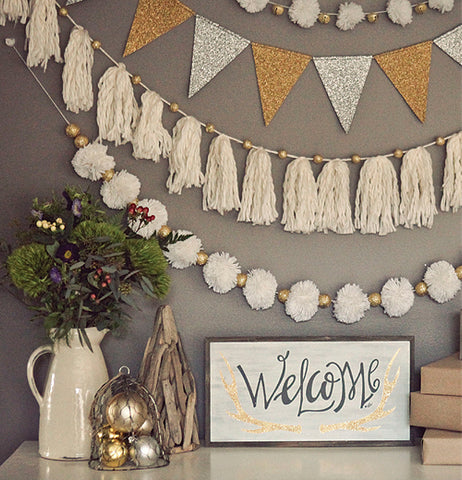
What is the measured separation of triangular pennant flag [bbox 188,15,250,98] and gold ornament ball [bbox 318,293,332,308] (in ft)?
1.69

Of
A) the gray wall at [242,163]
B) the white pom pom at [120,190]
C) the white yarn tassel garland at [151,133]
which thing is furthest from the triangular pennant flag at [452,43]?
the white pom pom at [120,190]

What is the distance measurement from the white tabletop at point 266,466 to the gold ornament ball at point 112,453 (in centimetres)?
2

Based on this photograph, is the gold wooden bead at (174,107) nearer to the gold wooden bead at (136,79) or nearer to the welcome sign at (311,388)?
the gold wooden bead at (136,79)

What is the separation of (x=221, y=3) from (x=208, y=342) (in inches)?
28.6

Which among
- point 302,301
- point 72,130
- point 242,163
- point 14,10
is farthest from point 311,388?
point 14,10

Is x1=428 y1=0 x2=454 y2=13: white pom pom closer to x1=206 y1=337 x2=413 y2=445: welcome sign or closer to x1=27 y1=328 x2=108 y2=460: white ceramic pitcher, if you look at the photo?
x1=206 y1=337 x2=413 y2=445: welcome sign

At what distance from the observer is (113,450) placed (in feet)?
4.37

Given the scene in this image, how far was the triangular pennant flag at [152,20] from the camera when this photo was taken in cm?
158

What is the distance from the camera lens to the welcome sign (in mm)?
1512

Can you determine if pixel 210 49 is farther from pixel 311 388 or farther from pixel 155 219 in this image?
pixel 311 388

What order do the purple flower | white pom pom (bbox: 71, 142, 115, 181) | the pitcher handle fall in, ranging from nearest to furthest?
the purple flower < the pitcher handle < white pom pom (bbox: 71, 142, 115, 181)

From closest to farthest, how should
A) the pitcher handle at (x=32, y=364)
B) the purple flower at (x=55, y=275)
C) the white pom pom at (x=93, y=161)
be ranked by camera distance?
the purple flower at (x=55, y=275) < the pitcher handle at (x=32, y=364) < the white pom pom at (x=93, y=161)

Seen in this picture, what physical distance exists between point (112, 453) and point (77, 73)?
773mm

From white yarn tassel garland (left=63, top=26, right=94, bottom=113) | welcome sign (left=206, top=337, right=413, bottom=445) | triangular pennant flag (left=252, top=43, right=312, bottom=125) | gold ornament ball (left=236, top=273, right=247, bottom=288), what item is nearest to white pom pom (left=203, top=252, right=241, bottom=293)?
gold ornament ball (left=236, top=273, right=247, bottom=288)
